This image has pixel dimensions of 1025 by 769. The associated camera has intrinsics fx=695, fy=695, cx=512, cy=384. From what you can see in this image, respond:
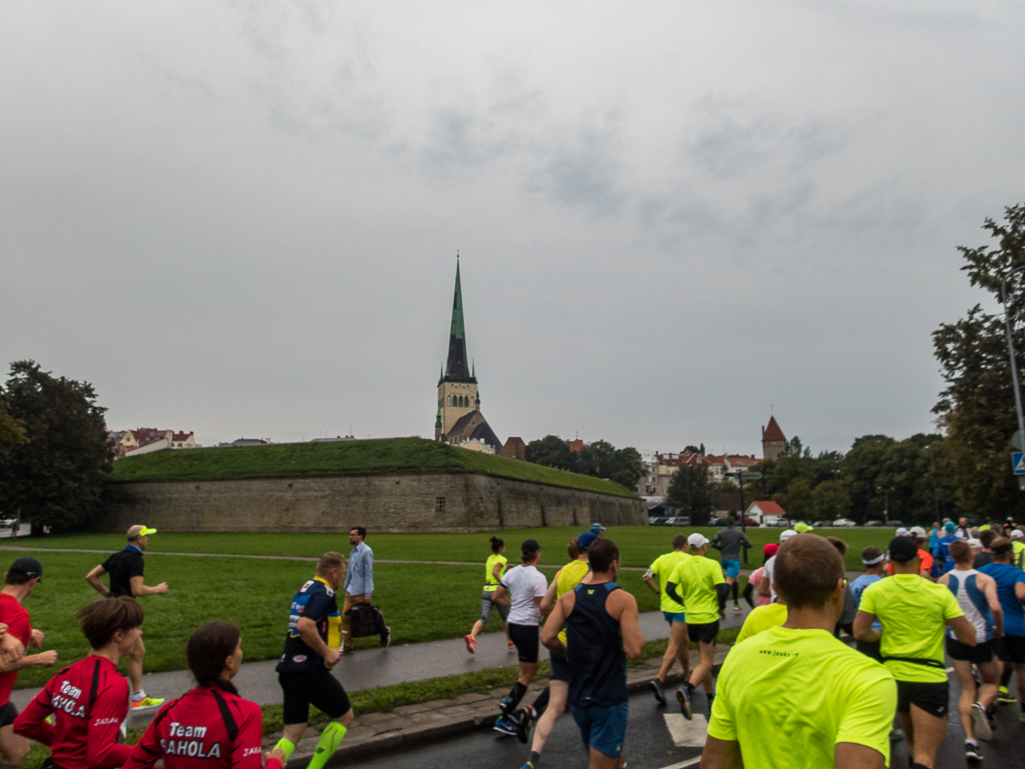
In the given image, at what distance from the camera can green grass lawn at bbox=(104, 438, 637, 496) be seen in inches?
2084

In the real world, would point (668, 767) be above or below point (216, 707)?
below

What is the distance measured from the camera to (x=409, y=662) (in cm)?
998

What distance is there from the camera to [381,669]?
9.54 metres

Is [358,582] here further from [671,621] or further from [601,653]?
[601,653]

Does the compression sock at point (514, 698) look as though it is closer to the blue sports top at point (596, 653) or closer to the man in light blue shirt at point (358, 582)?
the blue sports top at point (596, 653)

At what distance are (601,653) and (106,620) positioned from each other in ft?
9.74

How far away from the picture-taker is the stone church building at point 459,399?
104438mm

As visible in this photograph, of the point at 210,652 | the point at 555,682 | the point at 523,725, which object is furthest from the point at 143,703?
the point at 210,652

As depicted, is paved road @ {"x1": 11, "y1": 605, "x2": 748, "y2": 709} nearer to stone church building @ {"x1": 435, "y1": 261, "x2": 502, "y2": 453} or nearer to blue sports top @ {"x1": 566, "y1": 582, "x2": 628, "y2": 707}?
blue sports top @ {"x1": 566, "y1": 582, "x2": 628, "y2": 707}

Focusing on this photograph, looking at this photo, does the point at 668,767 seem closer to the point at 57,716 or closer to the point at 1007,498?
the point at 57,716

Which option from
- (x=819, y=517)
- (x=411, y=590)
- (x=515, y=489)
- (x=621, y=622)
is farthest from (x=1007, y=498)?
(x=819, y=517)

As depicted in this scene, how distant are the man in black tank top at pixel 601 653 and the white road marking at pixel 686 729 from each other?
2.41 m

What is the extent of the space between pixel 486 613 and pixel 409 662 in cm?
175

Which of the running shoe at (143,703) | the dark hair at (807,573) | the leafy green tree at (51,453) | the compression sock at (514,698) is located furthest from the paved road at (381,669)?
the leafy green tree at (51,453)
